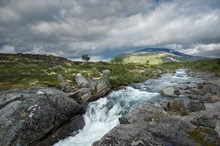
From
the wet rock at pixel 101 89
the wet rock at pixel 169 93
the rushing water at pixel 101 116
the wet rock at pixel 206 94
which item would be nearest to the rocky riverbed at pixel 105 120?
the rushing water at pixel 101 116

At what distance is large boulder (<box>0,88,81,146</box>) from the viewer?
16594mm

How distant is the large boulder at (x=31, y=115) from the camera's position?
54.4 ft

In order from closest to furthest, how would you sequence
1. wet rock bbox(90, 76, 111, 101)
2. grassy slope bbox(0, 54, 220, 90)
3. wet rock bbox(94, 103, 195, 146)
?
wet rock bbox(94, 103, 195, 146) < wet rock bbox(90, 76, 111, 101) < grassy slope bbox(0, 54, 220, 90)

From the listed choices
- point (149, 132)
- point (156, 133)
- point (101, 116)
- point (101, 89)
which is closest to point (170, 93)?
point (101, 89)

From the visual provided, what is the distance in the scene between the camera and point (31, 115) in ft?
59.4

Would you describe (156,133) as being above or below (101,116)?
above

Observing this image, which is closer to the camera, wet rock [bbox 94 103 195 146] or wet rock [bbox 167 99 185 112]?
wet rock [bbox 94 103 195 146]

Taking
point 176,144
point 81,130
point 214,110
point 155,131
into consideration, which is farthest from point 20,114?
point 214,110

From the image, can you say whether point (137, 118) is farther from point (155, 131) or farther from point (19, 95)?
point (19, 95)

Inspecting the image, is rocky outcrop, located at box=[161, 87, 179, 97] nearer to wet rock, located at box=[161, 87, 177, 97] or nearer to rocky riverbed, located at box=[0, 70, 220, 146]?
wet rock, located at box=[161, 87, 177, 97]

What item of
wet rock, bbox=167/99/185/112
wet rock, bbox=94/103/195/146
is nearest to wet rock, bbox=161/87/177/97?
wet rock, bbox=167/99/185/112

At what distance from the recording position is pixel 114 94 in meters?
32.8

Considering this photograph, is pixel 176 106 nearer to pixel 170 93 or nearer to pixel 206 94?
pixel 170 93

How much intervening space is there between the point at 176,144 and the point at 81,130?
11819mm
